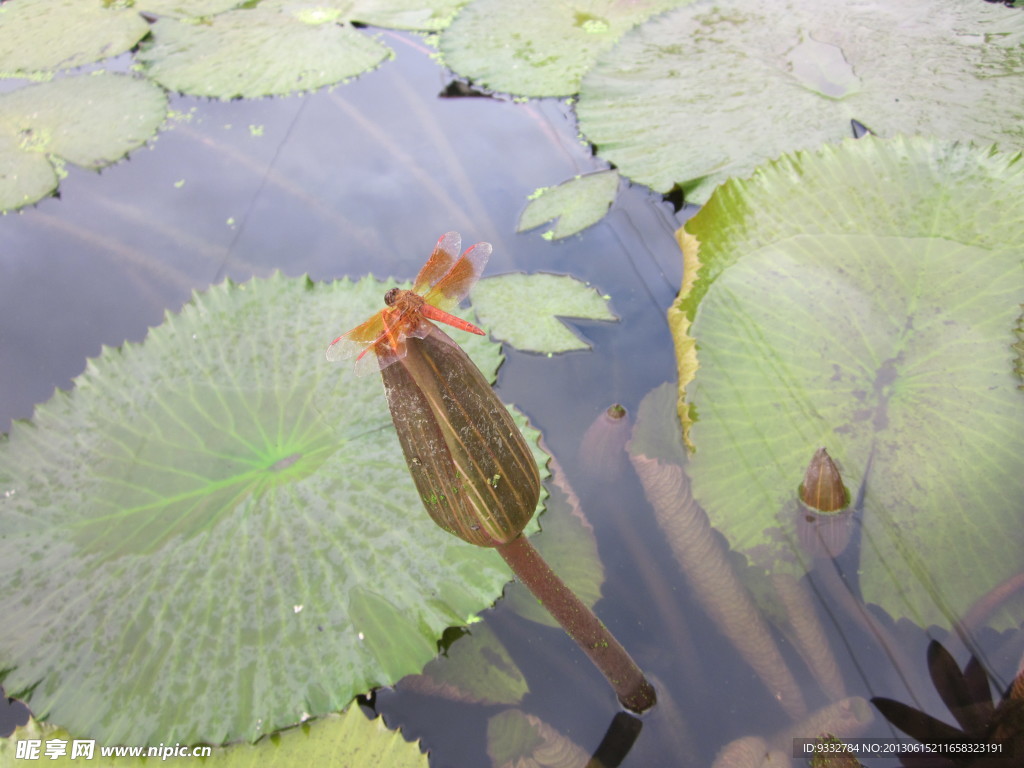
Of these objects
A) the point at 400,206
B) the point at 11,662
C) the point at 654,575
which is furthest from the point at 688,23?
the point at 11,662

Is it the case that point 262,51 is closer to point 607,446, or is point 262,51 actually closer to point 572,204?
point 572,204

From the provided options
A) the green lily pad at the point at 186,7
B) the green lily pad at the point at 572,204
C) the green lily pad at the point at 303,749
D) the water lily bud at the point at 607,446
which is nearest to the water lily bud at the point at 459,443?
the green lily pad at the point at 303,749

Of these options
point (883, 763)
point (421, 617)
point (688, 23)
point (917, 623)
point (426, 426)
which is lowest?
point (883, 763)

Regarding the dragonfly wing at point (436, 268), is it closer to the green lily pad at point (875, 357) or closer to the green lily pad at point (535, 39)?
the green lily pad at point (875, 357)

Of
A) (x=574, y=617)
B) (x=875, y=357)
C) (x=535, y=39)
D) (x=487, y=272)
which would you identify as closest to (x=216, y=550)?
(x=574, y=617)

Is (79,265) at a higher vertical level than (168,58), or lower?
lower

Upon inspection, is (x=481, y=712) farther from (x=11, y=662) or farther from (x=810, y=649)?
(x=11, y=662)

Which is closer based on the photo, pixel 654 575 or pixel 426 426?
pixel 426 426
